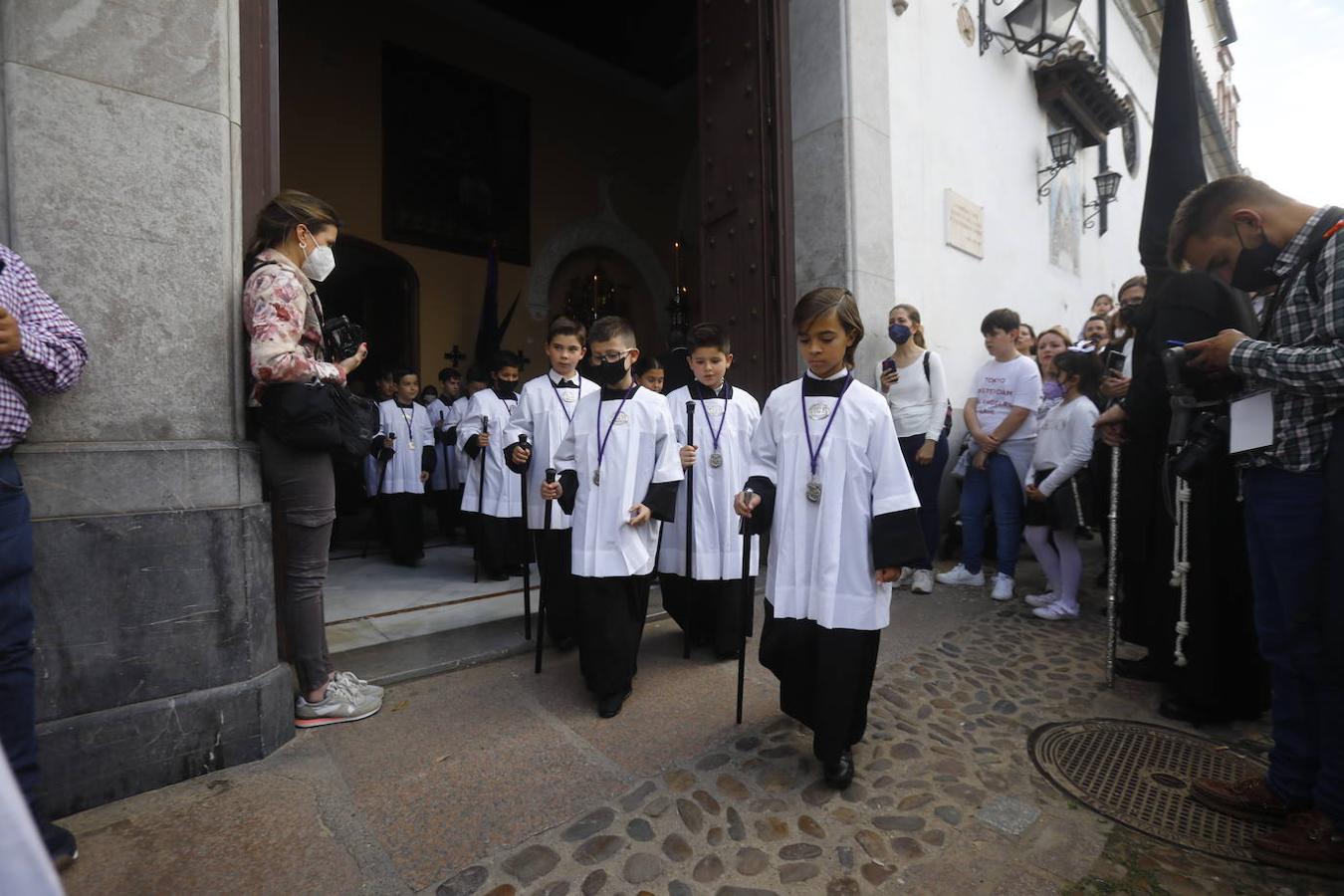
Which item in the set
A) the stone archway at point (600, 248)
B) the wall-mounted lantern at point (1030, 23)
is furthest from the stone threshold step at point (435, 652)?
the wall-mounted lantern at point (1030, 23)

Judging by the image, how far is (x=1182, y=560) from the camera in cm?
288

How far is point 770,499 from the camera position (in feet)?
8.94

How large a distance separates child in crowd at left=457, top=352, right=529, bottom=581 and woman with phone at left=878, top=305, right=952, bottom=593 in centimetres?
304

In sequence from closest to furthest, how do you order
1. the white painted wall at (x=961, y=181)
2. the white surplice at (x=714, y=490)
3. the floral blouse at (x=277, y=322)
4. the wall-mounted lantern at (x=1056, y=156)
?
1. the floral blouse at (x=277, y=322)
2. the white surplice at (x=714, y=490)
3. the white painted wall at (x=961, y=181)
4. the wall-mounted lantern at (x=1056, y=156)

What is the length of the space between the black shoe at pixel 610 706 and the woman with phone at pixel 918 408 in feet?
8.99

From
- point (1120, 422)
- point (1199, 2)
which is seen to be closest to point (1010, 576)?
point (1120, 422)

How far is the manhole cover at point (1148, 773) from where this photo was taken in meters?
2.18

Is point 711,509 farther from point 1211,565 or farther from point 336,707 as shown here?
point 1211,565

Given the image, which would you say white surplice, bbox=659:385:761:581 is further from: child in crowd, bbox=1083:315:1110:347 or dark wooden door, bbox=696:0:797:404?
child in crowd, bbox=1083:315:1110:347

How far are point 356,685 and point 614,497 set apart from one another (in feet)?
4.74

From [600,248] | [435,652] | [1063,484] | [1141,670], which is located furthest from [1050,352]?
[600,248]

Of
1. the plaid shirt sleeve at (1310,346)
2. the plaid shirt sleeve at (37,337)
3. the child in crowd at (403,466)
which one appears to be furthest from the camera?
the child in crowd at (403,466)

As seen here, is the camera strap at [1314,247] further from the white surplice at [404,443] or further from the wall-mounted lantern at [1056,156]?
the wall-mounted lantern at [1056,156]

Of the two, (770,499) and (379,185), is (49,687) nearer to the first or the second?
(770,499)
